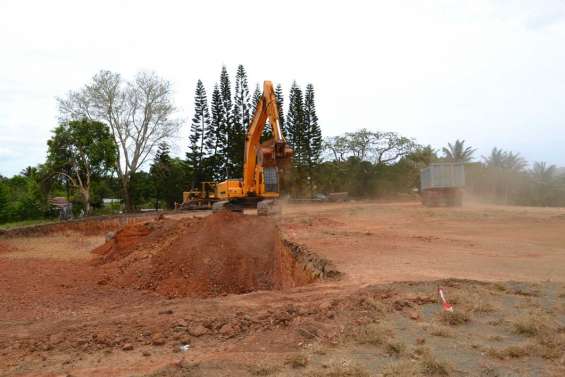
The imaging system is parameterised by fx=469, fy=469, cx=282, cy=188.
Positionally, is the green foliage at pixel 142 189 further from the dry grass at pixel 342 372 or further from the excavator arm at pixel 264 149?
the dry grass at pixel 342 372

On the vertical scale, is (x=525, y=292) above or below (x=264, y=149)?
below

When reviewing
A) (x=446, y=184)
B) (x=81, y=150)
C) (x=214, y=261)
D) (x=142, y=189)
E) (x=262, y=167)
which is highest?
(x=81, y=150)

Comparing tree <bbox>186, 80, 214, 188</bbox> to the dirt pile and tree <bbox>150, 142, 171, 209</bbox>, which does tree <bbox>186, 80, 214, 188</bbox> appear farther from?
the dirt pile

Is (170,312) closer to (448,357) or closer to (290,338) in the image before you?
(290,338)

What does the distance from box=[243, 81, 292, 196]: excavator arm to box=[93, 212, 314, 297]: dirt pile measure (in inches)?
186

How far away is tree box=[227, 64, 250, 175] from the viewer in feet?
142

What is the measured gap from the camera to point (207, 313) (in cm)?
532

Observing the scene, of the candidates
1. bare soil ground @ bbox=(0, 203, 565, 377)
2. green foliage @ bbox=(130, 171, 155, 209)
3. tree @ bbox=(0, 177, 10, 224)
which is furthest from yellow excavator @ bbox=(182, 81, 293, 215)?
green foliage @ bbox=(130, 171, 155, 209)

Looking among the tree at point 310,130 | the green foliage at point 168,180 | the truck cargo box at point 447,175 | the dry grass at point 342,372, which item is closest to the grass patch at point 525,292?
the dry grass at point 342,372

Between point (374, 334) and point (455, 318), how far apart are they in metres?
1.03

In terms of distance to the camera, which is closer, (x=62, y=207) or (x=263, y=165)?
(x=263, y=165)

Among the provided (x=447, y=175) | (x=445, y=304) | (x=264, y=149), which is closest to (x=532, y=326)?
(x=445, y=304)

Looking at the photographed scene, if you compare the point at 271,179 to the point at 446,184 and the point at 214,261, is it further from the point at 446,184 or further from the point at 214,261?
the point at 446,184

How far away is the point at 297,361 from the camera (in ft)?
12.6
